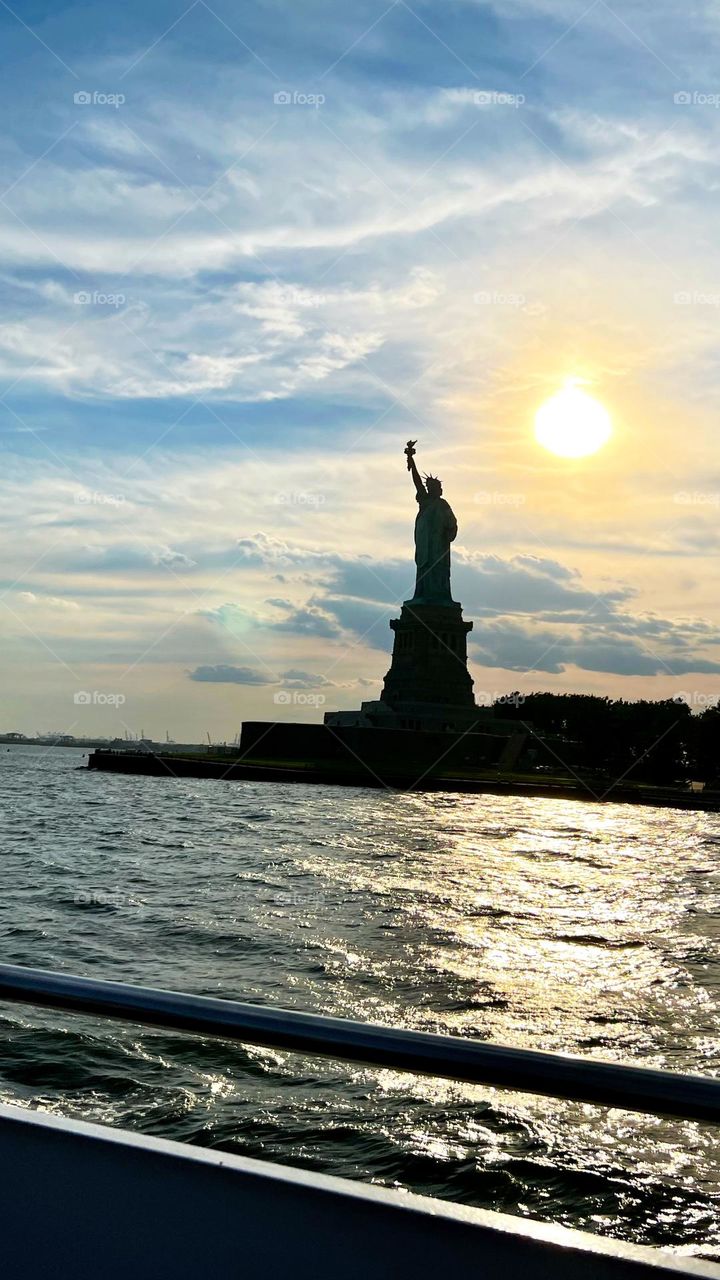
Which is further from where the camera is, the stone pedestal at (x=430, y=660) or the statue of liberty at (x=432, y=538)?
the statue of liberty at (x=432, y=538)

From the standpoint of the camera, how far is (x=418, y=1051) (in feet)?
4.75

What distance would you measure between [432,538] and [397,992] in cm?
5758

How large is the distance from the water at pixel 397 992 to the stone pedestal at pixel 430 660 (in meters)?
37.8

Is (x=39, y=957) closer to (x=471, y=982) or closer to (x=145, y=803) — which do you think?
(x=471, y=982)

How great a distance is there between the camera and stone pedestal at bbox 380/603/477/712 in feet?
205

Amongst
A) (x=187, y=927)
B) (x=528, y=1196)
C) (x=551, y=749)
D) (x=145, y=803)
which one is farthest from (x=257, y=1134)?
(x=551, y=749)

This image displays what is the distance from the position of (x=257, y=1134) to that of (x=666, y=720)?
85.2 m

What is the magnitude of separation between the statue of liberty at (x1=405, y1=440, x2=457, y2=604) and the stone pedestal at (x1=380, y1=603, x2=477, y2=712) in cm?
145

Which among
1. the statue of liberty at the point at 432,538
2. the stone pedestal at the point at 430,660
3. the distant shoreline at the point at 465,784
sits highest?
the statue of liberty at the point at 432,538

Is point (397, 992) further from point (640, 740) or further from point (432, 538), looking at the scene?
point (640, 740)

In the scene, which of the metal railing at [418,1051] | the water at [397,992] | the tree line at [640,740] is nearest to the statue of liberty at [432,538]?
the tree line at [640,740]

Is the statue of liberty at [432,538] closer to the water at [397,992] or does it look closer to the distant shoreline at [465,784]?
the distant shoreline at [465,784]

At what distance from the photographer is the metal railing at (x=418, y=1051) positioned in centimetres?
136

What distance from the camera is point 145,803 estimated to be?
41.7 metres
